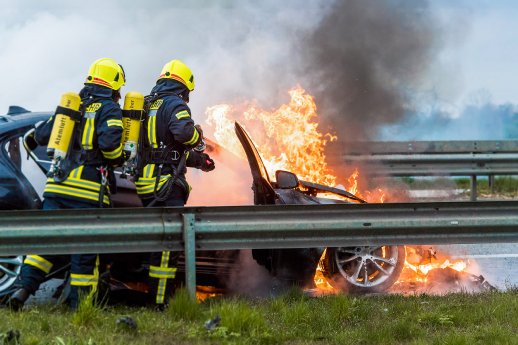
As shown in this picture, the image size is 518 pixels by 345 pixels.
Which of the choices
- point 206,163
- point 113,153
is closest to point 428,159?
point 206,163

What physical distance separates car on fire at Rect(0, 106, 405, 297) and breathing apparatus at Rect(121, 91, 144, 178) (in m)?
0.34

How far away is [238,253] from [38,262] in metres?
1.54

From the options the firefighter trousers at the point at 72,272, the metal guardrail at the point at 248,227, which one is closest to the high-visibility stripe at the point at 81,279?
the firefighter trousers at the point at 72,272

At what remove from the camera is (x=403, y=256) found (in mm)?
6816

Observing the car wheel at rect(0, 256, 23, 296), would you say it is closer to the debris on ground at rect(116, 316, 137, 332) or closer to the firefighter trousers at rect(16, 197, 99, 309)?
the firefighter trousers at rect(16, 197, 99, 309)

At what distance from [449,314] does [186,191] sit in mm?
2246

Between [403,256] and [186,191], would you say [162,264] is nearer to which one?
[186,191]

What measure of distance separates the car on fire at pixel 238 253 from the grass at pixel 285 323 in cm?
65

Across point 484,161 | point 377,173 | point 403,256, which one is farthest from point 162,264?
point 484,161

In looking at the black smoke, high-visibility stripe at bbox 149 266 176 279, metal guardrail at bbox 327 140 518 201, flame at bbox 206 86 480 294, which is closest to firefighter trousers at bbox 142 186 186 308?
high-visibility stripe at bbox 149 266 176 279

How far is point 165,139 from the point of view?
6434 mm

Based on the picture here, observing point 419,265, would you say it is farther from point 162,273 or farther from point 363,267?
point 162,273

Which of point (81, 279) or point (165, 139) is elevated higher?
point (165, 139)

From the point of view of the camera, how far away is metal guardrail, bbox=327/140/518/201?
11656 millimetres
